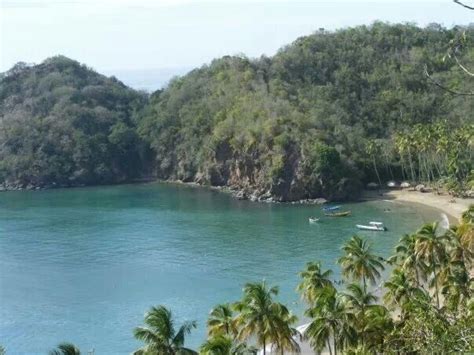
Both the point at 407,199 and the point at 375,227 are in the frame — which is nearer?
the point at 375,227

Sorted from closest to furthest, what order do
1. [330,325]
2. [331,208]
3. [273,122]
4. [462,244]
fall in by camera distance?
[330,325] → [462,244] → [331,208] → [273,122]

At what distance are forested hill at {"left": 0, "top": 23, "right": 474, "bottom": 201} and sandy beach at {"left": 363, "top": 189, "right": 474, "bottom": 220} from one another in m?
2.29

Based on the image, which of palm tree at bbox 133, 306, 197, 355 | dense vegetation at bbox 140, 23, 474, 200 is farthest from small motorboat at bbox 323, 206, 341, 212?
palm tree at bbox 133, 306, 197, 355

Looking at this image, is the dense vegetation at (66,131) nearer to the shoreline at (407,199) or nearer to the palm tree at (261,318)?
the shoreline at (407,199)

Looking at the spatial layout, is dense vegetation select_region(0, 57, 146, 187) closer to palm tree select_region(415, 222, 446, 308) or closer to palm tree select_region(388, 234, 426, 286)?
palm tree select_region(388, 234, 426, 286)

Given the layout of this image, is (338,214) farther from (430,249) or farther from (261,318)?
(261,318)

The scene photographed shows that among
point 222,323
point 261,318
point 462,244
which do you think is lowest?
point 222,323

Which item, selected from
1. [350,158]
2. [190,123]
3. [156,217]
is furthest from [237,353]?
[190,123]

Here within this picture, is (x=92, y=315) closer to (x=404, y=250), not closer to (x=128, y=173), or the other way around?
(x=404, y=250)

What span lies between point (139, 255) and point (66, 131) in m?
57.5

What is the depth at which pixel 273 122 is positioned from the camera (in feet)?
323

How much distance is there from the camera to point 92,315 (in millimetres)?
52219

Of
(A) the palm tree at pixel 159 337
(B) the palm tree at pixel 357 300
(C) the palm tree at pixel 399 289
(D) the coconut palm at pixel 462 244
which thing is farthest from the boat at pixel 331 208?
(A) the palm tree at pixel 159 337

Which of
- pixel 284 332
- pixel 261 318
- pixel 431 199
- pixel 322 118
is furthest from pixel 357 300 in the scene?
pixel 322 118
